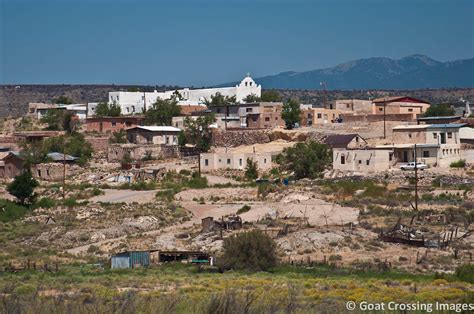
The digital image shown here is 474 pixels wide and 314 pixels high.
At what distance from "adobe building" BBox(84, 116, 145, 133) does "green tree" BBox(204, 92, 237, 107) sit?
6.66 meters

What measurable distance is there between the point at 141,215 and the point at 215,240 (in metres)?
7.09

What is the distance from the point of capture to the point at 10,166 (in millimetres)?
54500

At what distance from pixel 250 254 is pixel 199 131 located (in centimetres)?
3160

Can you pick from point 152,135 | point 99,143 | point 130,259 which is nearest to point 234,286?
point 130,259

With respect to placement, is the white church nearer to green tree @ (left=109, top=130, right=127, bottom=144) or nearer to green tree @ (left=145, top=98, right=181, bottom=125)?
green tree @ (left=145, top=98, right=181, bottom=125)

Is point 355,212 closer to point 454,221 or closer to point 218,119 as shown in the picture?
point 454,221

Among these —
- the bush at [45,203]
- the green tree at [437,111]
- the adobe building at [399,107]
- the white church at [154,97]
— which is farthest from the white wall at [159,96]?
the bush at [45,203]

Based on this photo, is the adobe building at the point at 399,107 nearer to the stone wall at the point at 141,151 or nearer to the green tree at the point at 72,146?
the stone wall at the point at 141,151

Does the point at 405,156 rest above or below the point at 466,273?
above

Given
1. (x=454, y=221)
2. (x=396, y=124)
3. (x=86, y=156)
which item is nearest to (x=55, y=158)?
(x=86, y=156)

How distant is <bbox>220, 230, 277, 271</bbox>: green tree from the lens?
28828mm

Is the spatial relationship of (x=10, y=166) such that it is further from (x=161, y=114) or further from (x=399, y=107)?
(x=399, y=107)

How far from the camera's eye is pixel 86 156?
57281 millimetres

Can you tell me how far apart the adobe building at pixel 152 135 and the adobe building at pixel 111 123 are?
4130mm
